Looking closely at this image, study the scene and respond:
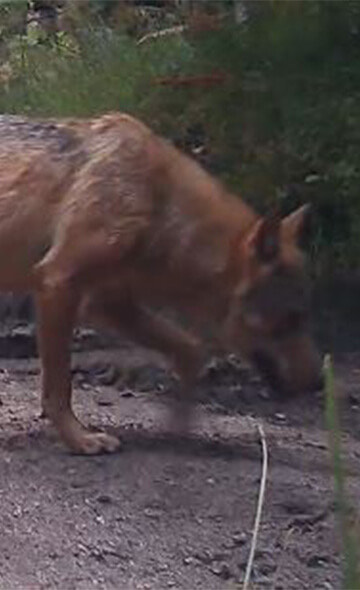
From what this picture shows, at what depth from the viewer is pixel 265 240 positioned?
6242mm

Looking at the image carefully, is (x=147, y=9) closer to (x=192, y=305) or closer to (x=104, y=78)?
(x=104, y=78)

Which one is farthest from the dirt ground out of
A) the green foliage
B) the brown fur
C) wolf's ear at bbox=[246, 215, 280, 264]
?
the green foliage

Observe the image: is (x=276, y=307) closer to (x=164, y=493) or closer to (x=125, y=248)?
(x=125, y=248)

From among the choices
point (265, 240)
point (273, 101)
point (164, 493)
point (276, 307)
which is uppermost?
point (273, 101)

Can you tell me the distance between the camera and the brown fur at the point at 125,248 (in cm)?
609

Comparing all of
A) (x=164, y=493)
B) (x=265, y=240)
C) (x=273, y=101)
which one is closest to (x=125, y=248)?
(x=265, y=240)

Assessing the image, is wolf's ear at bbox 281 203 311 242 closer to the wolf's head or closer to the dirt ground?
the wolf's head

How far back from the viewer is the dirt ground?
4.95 metres

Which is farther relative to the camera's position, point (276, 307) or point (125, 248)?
point (276, 307)

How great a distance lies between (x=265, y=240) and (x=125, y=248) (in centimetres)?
57

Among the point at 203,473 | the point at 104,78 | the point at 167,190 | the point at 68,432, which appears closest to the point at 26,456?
the point at 68,432

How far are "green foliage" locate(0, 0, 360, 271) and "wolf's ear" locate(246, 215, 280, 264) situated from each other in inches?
55.3

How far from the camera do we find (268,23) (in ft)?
24.4

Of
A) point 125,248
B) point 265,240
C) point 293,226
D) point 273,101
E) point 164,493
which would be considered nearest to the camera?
point 164,493
